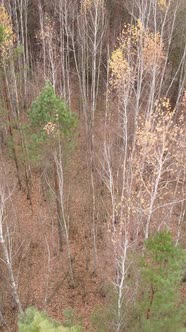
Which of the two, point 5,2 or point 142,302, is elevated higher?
point 5,2

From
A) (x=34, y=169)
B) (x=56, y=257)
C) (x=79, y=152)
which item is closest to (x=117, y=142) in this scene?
(x=79, y=152)

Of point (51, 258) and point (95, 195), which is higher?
point (95, 195)

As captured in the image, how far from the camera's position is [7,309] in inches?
623

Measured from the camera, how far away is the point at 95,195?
781 inches

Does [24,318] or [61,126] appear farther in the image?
[61,126]

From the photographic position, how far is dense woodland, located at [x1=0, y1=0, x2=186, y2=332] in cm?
1037

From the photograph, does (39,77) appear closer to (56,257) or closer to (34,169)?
(34,169)

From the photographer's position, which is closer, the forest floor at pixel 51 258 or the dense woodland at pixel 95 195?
the dense woodland at pixel 95 195

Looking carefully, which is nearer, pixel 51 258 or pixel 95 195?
pixel 51 258

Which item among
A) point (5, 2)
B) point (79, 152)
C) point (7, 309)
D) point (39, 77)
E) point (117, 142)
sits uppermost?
point (5, 2)

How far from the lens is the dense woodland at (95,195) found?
10367 millimetres

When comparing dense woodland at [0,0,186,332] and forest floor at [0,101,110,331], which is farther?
forest floor at [0,101,110,331]

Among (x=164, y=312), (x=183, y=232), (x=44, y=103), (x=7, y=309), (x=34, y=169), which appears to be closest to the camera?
(x=164, y=312)

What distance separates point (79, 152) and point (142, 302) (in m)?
13.2
